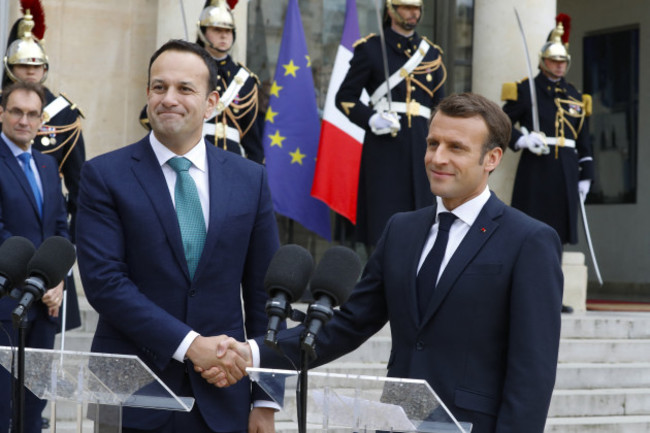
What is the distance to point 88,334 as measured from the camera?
7527 mm

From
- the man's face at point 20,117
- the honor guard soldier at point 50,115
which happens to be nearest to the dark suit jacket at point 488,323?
the man's face at point 20,117

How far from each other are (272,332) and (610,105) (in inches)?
539

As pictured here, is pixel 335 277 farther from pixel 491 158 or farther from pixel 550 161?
pixel 550 161

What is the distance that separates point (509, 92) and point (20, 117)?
5129 millimetres

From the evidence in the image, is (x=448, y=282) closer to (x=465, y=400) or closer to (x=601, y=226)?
(x=465, y=400)

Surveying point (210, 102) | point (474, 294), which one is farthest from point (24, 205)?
point (474, 294)

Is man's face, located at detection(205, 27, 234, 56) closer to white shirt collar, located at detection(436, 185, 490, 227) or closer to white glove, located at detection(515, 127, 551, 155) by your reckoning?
white glove, located at detection(515, 127, 551, 155)

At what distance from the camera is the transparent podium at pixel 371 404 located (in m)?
2.66

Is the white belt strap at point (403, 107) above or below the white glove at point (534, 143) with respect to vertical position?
above

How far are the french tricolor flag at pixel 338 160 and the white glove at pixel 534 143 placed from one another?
1457 mm

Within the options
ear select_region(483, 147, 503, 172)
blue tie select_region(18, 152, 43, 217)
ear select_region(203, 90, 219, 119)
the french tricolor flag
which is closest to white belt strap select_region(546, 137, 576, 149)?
the french tricolor flag

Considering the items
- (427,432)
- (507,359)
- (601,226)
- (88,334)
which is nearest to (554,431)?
(88,334)

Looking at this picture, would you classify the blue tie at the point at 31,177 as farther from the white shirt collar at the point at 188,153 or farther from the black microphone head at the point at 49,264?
the black microphone head at the point at 49,264

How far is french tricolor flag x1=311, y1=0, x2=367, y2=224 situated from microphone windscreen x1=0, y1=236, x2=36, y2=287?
5.79 m
